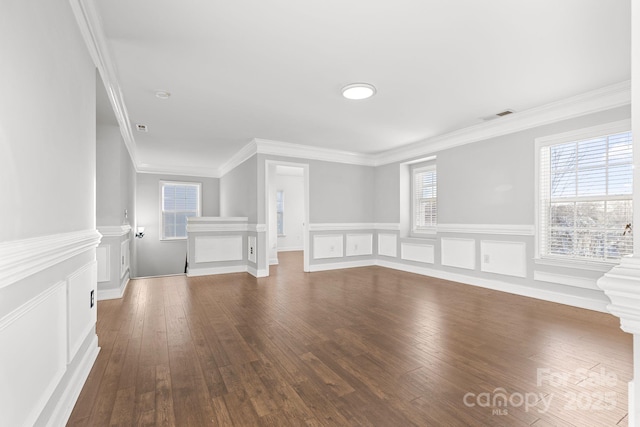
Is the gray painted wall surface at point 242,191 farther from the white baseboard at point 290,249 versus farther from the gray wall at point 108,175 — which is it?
the white baseboard at point 290,249

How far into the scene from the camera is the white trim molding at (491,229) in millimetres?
4191

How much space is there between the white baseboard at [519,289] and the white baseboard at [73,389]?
4252 mm

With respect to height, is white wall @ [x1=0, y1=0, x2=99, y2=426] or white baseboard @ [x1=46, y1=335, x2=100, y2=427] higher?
white wall @ [x1=0, y1=0, x2=99, y2=426]

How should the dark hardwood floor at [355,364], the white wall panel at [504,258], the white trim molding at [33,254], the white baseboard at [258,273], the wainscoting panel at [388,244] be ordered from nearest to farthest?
the white trim molding at [33,254], the dark hardwood floor at [355,364], the white wall panel at [504,258], the white baseboard at [258,273], the wainscoting panel at [388,244]

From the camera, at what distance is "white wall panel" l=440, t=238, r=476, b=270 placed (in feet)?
16.0

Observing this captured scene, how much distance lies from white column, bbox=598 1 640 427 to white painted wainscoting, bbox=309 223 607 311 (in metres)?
3.82

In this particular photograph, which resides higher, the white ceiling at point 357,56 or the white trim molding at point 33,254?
the white ceiling at point 357,56

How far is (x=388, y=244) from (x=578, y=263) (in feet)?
11.0

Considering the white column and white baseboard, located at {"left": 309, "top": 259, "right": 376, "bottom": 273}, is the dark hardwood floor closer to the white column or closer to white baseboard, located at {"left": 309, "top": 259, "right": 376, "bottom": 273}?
the white column

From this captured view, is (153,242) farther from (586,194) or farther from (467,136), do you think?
(586,194)

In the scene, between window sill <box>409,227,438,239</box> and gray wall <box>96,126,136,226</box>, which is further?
window sill <box>409,227,438,239</box>

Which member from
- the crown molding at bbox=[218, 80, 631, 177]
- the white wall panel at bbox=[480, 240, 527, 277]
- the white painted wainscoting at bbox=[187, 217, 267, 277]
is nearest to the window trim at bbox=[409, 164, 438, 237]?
the crown molding at bbox=[218, 80, 631, 177]

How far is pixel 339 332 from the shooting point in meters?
2.83

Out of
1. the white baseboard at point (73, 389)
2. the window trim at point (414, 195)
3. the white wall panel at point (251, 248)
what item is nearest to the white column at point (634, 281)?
the white baseboard at point (73, 389)
